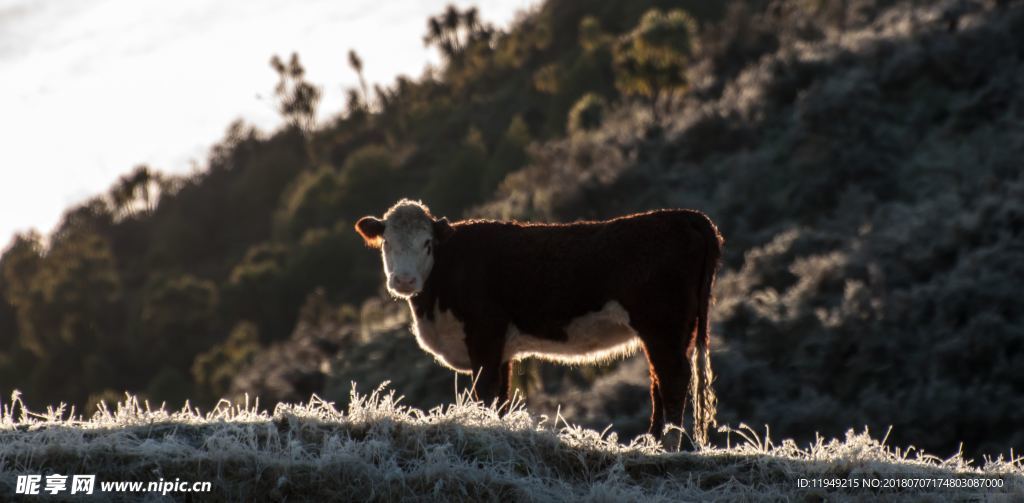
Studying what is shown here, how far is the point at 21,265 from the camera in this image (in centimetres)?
11462

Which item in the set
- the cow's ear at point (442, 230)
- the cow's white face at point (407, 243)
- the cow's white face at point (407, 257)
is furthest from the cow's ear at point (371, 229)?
the cow's ear at point (442, 230)

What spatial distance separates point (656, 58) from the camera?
2650 inches

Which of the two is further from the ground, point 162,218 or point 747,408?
point 162,218

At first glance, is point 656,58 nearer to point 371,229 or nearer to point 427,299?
point 371,229

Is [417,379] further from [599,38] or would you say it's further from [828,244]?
[599,38]

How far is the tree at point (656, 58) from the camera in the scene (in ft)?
214

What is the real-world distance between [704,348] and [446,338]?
239 cm

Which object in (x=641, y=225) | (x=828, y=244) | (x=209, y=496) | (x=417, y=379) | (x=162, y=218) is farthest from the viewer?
(x=162, y=218)

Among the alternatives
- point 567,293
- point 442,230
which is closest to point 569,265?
point 567,293

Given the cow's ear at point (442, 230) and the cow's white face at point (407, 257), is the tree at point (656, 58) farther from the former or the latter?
the cow's white face at point (407, 257)

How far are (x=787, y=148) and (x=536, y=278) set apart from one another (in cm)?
3722

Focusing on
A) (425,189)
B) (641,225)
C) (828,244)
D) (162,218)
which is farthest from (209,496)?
(162,218)

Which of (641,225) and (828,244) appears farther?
(828,244)

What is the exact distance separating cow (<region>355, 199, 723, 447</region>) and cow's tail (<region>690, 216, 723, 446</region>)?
0.01m
